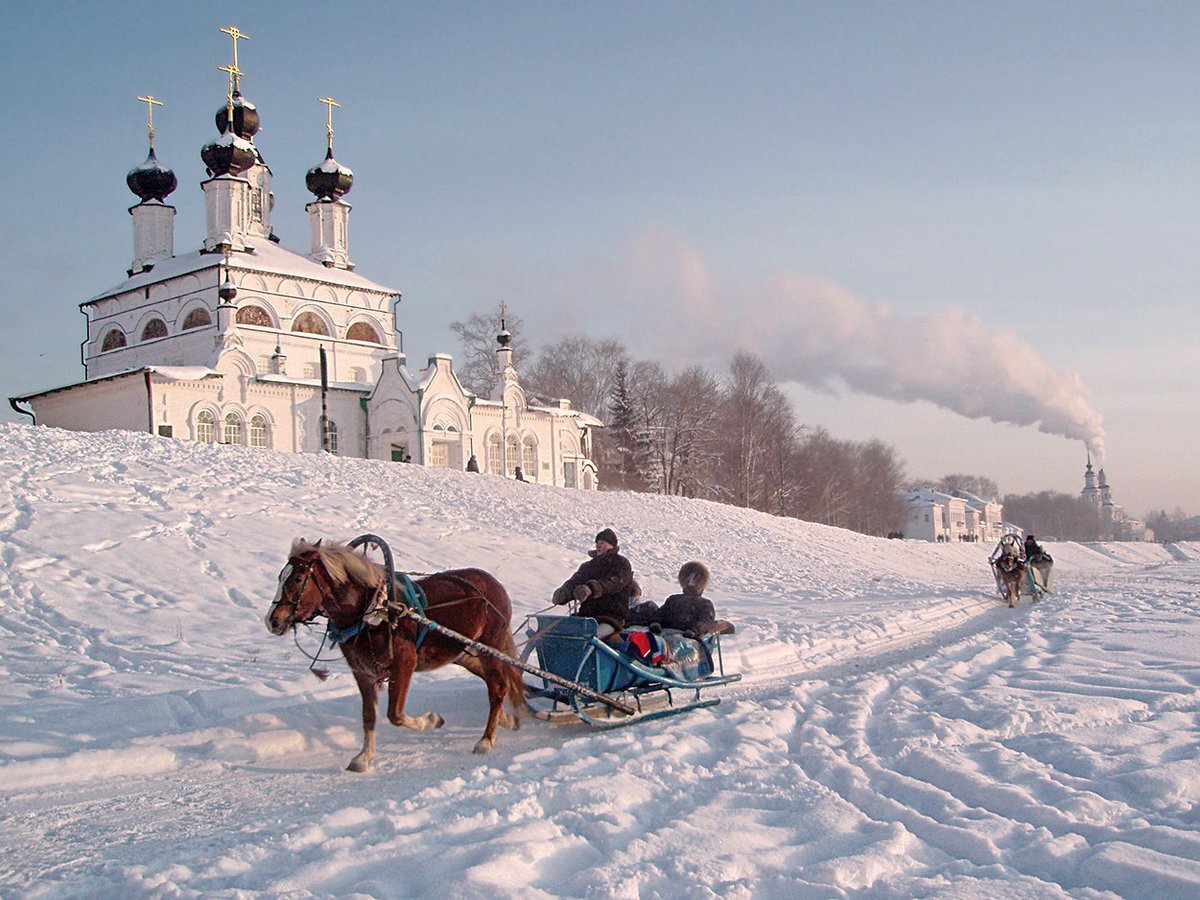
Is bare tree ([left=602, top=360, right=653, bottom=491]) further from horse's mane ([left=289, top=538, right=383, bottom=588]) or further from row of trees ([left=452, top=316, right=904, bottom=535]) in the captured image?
horse's mane ([left=289, top=538, right=383, bottom=588])

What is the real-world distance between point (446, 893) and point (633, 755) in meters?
2.74

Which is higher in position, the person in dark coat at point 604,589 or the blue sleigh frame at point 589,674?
the person in dark coat at point 604,589

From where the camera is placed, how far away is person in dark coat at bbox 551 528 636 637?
352 inches

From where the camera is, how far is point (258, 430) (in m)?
38.9

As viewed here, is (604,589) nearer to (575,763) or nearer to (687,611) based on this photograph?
(687,611)

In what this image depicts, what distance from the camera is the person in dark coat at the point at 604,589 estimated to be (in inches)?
352

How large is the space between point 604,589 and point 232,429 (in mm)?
32230

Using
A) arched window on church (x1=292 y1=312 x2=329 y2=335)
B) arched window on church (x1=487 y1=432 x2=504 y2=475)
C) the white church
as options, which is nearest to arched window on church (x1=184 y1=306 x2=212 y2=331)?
the white church

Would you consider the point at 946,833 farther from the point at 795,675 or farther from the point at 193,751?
the point at 795,675

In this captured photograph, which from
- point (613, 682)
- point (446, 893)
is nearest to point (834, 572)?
point (613, 682)

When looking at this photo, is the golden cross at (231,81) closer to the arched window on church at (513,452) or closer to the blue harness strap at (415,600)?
the arched window on church at (513,452)

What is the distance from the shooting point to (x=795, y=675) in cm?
1175

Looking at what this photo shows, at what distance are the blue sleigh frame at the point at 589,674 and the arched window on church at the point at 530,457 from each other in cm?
3849

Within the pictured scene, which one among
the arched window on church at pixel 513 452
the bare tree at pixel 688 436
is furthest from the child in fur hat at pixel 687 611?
the bare tree at pixel 688 436
